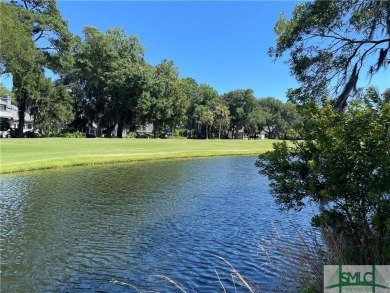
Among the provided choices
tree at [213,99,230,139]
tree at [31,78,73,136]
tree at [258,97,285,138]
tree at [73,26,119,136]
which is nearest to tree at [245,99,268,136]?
tree at [258,97,285,138]

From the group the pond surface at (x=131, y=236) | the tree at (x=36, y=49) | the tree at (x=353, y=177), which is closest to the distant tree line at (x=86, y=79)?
the tree at (x=36, y=49)

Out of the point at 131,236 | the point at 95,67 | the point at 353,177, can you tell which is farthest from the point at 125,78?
the point at 353,177

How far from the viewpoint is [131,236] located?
9.59m

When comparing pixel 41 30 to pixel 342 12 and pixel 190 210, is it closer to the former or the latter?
pixel 190 210

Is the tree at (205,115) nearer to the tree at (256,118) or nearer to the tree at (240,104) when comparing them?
the tree at (240,104)

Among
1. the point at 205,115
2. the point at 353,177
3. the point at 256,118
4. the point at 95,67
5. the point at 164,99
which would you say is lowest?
the point at 353,177

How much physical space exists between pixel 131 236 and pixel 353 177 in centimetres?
656

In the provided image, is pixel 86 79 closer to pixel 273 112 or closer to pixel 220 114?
pixel 220 114

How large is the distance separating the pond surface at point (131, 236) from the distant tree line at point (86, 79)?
93.8ft

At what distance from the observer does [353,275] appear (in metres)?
4.35

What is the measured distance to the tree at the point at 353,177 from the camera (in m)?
4.28

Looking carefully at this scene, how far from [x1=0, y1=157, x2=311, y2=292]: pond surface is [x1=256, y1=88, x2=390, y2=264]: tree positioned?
217 centimetres

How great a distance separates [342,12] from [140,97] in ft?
197

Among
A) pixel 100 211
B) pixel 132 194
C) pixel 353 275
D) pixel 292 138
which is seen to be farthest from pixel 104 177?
pixel 353 275
